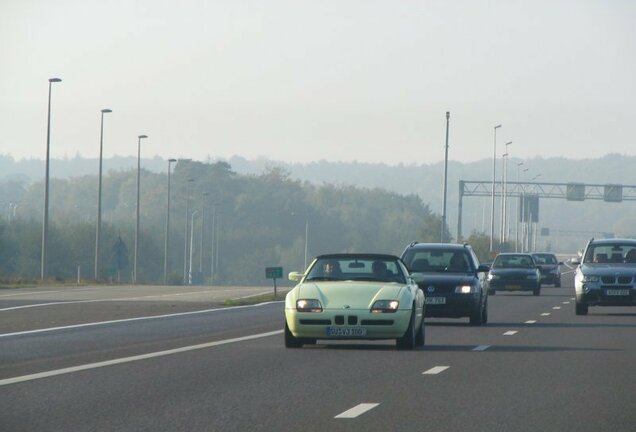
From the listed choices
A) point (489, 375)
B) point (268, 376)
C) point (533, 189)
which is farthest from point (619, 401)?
point (533, 189)

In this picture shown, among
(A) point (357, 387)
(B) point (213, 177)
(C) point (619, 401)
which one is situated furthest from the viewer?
(B) point (213, 177)

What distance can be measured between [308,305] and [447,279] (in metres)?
8.67

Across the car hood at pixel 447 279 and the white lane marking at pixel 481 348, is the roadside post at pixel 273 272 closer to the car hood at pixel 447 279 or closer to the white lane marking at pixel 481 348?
the car hood at pixel 447 279

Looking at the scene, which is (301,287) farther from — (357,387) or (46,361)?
(357,387)

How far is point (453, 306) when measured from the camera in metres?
28.7

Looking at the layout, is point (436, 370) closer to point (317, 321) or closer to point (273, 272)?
point (317, 321)

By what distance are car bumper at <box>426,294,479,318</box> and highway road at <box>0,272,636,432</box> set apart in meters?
0.32

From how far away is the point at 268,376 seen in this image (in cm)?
1672

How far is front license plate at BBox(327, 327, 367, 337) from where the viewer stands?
67.7ft

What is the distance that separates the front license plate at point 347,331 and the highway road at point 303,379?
0.81 feet

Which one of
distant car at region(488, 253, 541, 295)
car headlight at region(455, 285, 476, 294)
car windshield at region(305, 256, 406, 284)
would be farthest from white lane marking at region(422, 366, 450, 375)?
distant car at region(488, 253, 541, 295)

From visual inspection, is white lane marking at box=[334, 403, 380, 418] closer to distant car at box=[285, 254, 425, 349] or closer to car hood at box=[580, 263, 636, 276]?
distant car at box=[285, 254, 425, 349]

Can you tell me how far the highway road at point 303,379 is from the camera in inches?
492

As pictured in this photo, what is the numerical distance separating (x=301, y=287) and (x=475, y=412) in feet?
27.3
